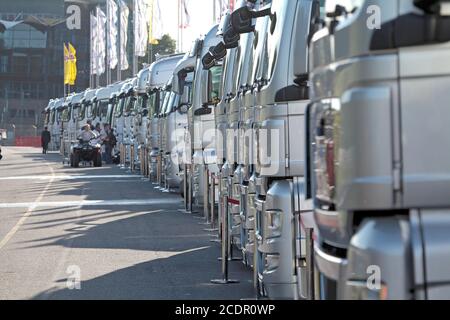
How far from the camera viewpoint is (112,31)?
57.8 metres

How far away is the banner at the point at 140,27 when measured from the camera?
161 ft

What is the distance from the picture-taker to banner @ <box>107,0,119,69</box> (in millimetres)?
57062

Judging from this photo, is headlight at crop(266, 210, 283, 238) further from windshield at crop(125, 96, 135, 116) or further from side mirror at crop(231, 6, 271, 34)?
windshield at crop(125, 96, 135, 116)

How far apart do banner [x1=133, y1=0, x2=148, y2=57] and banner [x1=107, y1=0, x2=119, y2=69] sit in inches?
248

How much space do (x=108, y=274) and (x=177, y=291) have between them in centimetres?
159

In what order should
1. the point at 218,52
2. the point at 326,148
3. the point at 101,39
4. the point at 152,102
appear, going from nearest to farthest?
the point at 326,148 → the point at 218,52 → the point at 152,102 → the point at 101,39

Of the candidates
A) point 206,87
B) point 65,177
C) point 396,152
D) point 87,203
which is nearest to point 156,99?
point 65,177

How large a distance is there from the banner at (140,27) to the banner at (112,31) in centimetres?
629

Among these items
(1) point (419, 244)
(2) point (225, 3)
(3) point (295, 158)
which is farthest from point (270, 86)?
(2) point (225, 3)

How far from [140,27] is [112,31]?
7824 millimetres

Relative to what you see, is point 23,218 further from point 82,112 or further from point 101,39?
point 101,39

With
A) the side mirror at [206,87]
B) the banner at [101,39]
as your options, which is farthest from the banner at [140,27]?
the side mirror at [206,87]

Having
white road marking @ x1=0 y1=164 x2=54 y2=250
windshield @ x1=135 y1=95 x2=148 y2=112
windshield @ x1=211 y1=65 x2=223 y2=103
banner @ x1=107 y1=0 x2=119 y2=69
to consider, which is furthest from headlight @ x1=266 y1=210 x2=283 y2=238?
banner @ x1=107 y1=0 x2=119 y2=69

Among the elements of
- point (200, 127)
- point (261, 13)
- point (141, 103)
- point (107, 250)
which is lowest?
point (107, 250)
